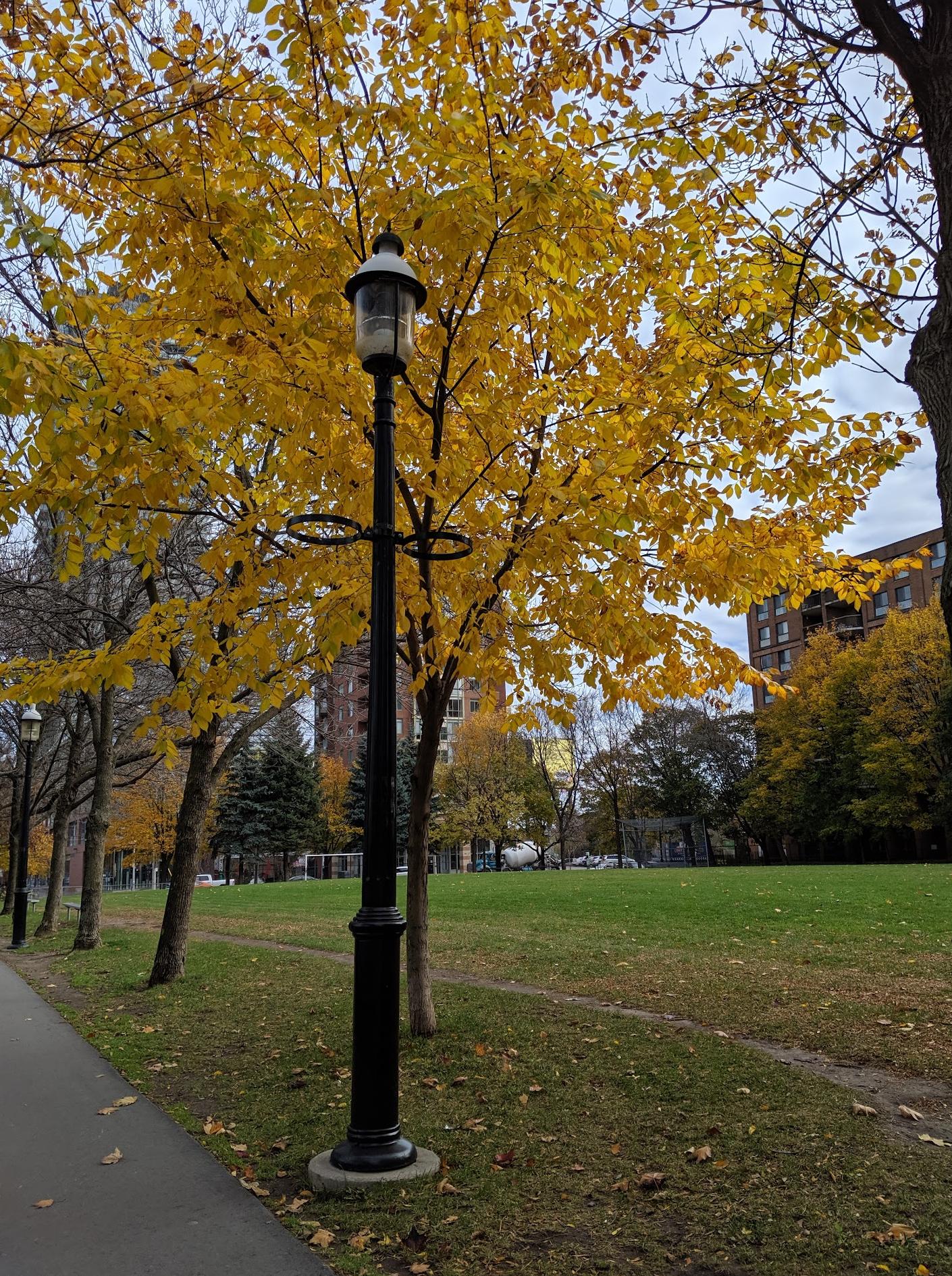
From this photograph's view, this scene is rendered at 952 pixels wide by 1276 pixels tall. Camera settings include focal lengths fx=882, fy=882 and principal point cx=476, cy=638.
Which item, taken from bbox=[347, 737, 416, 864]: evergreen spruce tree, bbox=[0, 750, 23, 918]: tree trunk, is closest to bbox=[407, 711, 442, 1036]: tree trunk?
bbox=[0, 750, 23, 918]: tree trunk

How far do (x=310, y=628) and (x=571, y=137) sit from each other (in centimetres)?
395

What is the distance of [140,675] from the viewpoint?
1884 cm

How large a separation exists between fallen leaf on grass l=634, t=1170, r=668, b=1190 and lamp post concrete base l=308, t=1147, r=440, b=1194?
982mm

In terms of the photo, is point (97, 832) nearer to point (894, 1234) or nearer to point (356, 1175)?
point (356, 1175)

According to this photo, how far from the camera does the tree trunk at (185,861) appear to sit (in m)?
10.7

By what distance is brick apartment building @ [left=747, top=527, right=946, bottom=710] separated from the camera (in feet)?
190

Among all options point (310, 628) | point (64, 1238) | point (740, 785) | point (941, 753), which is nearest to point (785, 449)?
point (310, 628)

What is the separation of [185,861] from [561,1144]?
738cm

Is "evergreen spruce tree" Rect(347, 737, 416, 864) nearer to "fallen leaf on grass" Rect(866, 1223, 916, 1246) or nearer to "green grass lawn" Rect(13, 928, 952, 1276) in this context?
"green grass lawn" Rect(13, 928, 952, 1276)

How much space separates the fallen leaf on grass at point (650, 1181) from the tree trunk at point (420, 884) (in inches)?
119

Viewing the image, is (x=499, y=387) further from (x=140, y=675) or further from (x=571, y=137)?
(x=140, y=675)

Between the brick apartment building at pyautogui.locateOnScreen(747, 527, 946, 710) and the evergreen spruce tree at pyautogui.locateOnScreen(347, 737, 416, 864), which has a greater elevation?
the brick apartment building at pyautogui.locateOnScreen(747, 527, 946, 710)

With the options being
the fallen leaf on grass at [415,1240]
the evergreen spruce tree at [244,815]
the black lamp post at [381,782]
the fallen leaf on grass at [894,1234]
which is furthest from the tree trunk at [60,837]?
the evergreen spruce tree at [244,815]

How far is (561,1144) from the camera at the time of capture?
4.71m
